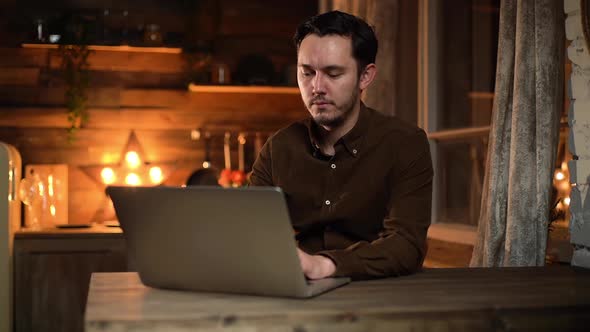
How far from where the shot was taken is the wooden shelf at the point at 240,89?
4.25m

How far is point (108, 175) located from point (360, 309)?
3.17m

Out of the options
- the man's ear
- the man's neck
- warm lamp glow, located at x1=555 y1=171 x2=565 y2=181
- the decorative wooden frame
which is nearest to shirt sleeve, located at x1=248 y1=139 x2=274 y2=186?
the man's neck

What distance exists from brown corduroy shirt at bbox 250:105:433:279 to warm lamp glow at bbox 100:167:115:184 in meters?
2.37

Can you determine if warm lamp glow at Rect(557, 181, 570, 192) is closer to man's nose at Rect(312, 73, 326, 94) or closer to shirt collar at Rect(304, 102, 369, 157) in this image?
shirt collar at Rect(304, 102, 369, 157)

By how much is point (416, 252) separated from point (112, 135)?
9.54ft

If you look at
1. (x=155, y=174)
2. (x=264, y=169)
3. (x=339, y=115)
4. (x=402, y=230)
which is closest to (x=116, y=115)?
(x=155, y=174)

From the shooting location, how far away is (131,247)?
4.56ft

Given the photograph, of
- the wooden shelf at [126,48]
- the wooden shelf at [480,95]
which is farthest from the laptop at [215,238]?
the wooden shelf at [126,48]

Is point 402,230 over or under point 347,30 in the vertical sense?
A: under

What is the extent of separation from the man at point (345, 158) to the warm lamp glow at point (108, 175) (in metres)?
2.37

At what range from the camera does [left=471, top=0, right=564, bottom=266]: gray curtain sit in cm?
197

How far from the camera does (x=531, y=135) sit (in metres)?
2.01

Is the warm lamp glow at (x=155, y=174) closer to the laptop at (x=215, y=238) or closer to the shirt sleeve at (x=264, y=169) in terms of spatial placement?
the shirt sleeve at (x=264, y=169)

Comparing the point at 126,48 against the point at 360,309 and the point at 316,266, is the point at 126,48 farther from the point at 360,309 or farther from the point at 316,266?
the point at 360,309
